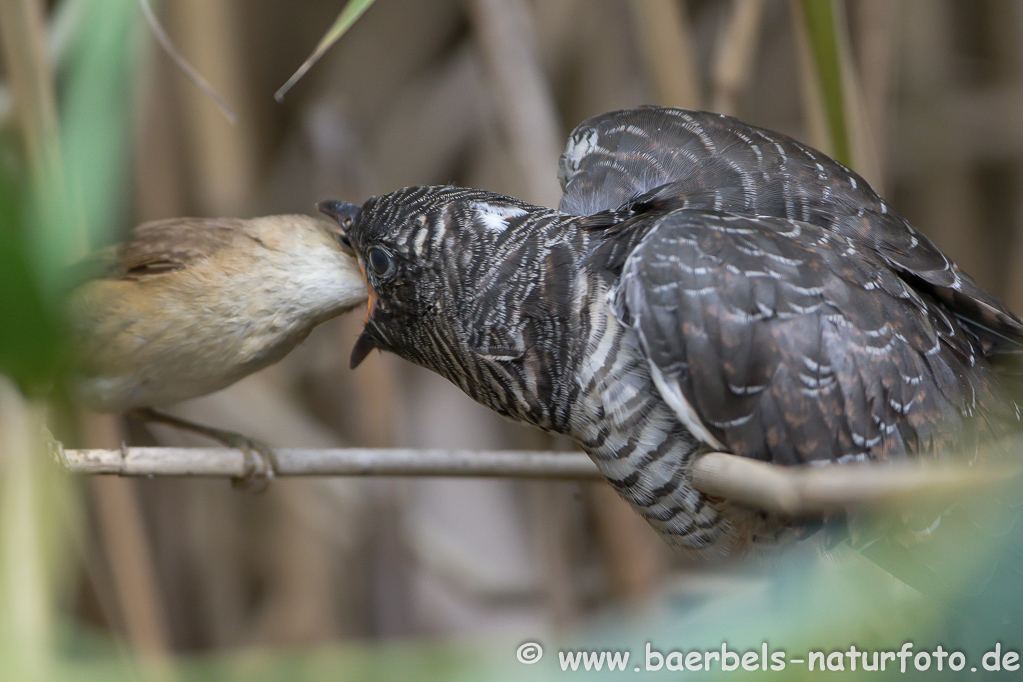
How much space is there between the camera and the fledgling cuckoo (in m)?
1.02

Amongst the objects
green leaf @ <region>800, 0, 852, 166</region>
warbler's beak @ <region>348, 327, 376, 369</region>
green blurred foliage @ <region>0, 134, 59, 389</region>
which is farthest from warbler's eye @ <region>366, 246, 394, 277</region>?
green blurred foliage @ <region>0, 134, 59, 389</region>

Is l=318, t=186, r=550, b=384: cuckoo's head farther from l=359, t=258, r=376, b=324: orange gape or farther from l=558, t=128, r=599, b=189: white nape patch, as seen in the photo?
l=558, t=128, r=599, b=189: white nape patch

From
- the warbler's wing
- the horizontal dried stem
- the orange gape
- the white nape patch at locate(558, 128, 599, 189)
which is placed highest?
the white nape patch at locate(558, 128, 599, 189)

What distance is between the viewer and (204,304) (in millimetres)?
1275

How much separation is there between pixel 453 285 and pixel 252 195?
1116 mm

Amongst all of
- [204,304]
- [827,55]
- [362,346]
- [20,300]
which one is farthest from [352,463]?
[20,300]

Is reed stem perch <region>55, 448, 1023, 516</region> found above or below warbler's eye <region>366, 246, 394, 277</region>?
below

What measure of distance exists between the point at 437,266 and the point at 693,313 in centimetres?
42

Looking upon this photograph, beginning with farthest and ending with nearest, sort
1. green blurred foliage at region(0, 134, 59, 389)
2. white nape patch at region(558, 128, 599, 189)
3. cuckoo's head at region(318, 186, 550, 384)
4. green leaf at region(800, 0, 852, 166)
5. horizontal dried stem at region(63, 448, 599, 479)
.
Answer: white nape patch at region(558, 128, 599, 189), cuckoo's head at region(318, 186, 550, 384), horizontal dried stem at region(63, 448, 599, 479), green leaf at region(800, 0, 852, 166), green blurred foliage at region(0, 134, 59, 389)

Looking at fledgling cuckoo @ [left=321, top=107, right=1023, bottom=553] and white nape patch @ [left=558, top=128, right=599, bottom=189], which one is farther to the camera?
white nape patch @ [left=558, top=128, right=599, bottom=189]

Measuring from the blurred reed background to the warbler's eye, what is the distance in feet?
1.62

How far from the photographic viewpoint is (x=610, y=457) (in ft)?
3.68

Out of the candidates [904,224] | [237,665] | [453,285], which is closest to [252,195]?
[453,285]

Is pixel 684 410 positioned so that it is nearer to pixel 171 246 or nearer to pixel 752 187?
pixel 752 187
